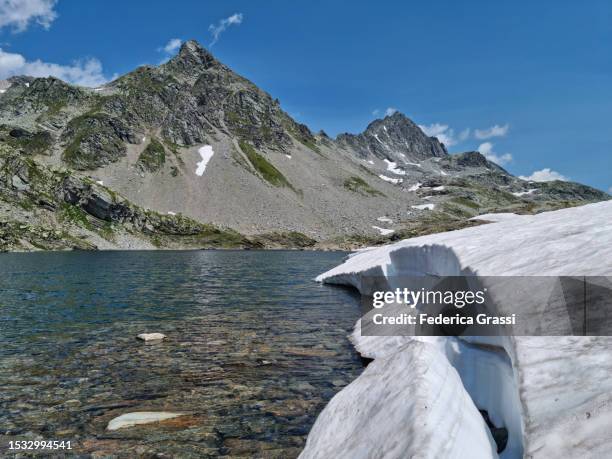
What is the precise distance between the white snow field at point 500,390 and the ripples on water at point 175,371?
244 centimetres

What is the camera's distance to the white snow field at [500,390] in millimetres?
4238

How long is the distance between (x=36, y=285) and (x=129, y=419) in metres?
31.5

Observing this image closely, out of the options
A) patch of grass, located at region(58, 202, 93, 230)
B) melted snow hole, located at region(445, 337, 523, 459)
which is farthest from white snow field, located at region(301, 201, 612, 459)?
patch of grass, located at region(58, 202, 93, 230)

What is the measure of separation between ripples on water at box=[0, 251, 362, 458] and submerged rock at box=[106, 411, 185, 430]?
9.2 inches

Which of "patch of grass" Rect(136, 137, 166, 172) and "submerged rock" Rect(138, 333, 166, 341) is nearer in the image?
"submerged rock" Rect(138, 333, 166, 341)

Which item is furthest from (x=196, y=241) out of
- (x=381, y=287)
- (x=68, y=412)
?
(x=68, y=412)

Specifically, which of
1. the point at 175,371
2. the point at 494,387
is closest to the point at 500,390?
the point at 494,387

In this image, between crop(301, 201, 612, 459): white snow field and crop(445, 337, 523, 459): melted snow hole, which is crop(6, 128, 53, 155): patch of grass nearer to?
crop(301, 201, 612, 459): white snow field

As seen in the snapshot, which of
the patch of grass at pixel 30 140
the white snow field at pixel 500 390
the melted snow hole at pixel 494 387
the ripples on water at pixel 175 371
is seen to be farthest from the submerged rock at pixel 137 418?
the patch of grass at pixel 30 140

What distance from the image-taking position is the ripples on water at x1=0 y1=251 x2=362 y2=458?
8.98 m

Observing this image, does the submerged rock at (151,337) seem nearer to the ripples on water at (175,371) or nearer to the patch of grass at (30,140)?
the ripples on water at (175,371)

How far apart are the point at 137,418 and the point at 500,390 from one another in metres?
8.10

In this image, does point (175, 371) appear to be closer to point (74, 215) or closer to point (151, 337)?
point (151, 337)

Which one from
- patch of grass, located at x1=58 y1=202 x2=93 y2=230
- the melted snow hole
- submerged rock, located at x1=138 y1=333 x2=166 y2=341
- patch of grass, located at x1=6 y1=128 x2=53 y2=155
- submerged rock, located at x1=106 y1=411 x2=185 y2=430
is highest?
patch of grass, located at x1=6 y1=128 x2=53 y2=155
